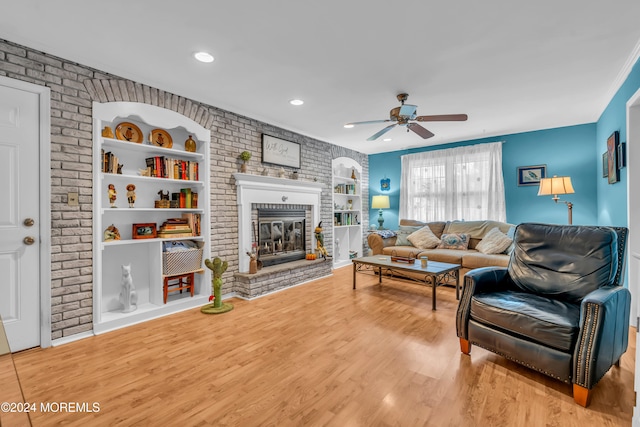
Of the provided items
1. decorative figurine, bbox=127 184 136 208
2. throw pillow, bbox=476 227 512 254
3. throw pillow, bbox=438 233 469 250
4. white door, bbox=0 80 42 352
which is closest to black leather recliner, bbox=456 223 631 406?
throw pillow, bbox=476 227 512 254

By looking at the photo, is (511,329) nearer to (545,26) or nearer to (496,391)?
(496,391)

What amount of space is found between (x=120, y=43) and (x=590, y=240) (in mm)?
3842

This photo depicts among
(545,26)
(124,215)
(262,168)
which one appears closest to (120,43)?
(124,215)

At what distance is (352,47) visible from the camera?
8.00 feet

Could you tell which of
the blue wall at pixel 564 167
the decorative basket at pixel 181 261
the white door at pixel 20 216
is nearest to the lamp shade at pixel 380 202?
the blue wall at pixel 564 167

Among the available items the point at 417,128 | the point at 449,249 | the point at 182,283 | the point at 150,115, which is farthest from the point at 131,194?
the point at 449,249

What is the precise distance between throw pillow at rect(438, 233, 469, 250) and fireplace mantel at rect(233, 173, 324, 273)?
2.32 m

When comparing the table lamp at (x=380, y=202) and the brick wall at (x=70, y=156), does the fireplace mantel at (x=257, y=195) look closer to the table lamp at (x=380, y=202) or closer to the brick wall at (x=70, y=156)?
the brick wall at (x=70, y=156)

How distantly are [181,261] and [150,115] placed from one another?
5.16 feet

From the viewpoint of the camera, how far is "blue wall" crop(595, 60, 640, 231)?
2842 mm

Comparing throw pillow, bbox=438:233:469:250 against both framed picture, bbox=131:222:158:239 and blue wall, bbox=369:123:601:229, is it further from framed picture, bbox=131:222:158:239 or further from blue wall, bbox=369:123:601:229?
framed picture, bbox=131:222:158:239

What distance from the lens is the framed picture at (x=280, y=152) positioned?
14.4 ft

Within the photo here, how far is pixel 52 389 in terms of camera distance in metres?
1.90

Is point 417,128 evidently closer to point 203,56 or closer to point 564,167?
point 203,56
